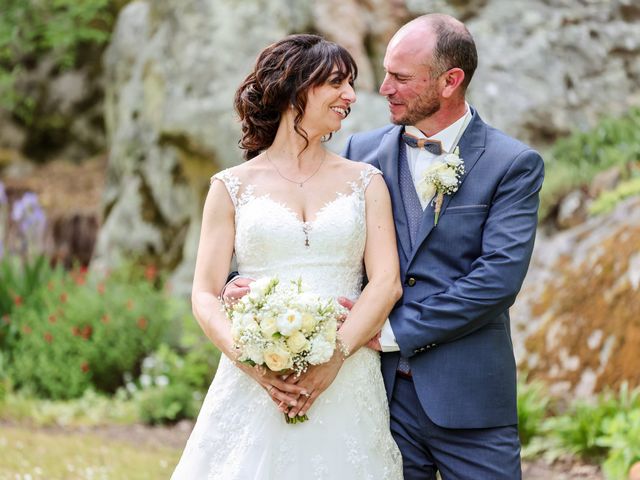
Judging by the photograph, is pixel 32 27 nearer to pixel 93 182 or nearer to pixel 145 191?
pixel 93 182

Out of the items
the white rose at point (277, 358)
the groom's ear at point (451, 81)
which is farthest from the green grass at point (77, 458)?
the groom's ear at point (451, 81)

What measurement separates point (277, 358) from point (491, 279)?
34.2 inches

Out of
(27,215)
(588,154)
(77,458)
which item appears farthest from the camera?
(27,215)

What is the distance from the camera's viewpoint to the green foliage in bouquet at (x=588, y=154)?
782 centimetres

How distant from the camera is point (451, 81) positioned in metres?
3.68

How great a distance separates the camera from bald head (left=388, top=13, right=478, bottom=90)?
12.0 ft

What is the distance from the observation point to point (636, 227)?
6473 millimetres

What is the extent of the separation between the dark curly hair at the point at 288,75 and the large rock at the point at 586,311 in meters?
3.31

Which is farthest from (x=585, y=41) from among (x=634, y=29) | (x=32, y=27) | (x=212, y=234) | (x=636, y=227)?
(x=32, y=27)

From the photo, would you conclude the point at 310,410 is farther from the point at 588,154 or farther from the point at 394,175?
the point at 588,154

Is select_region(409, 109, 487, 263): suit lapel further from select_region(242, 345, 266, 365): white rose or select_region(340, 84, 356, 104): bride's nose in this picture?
select_region(242, 345, 266, 365): white rose

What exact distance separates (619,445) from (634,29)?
5.57m

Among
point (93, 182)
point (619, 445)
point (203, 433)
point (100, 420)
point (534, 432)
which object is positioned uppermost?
point (203, 433)

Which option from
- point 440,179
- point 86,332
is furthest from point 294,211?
point 86,332
